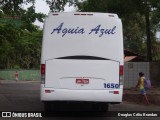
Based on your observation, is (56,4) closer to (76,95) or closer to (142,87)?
(142,87)

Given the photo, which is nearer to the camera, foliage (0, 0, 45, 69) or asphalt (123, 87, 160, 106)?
asphalt (123, 87, 160, 106)

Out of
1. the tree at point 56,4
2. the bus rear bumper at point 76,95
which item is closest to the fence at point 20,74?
the tree at point 56,4

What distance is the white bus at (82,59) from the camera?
14109 millimetres

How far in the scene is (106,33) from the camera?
14.4 metres

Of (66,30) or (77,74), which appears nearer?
(77,74)

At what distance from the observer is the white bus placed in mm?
14109

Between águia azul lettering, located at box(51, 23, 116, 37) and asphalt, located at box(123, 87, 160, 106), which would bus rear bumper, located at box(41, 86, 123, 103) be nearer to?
águia azul lettering, located at box(51, 23, 116, 37)

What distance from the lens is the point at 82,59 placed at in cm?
1419

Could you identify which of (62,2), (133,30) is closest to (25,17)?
(62,2)

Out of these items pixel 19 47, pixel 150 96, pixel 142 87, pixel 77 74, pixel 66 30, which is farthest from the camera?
pixel 19 47

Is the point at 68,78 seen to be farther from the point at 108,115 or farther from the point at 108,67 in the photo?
the point at 108,115

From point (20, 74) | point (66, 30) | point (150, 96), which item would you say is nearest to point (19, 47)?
point (20, 74)

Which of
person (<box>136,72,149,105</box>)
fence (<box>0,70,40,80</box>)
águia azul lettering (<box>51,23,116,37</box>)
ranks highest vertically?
águia azul lettering (<box>51,23,116,37</box>)

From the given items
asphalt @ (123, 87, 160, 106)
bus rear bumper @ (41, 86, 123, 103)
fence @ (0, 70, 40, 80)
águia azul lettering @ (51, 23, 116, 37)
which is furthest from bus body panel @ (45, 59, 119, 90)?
fence @ (0, 70, 40, 80)
